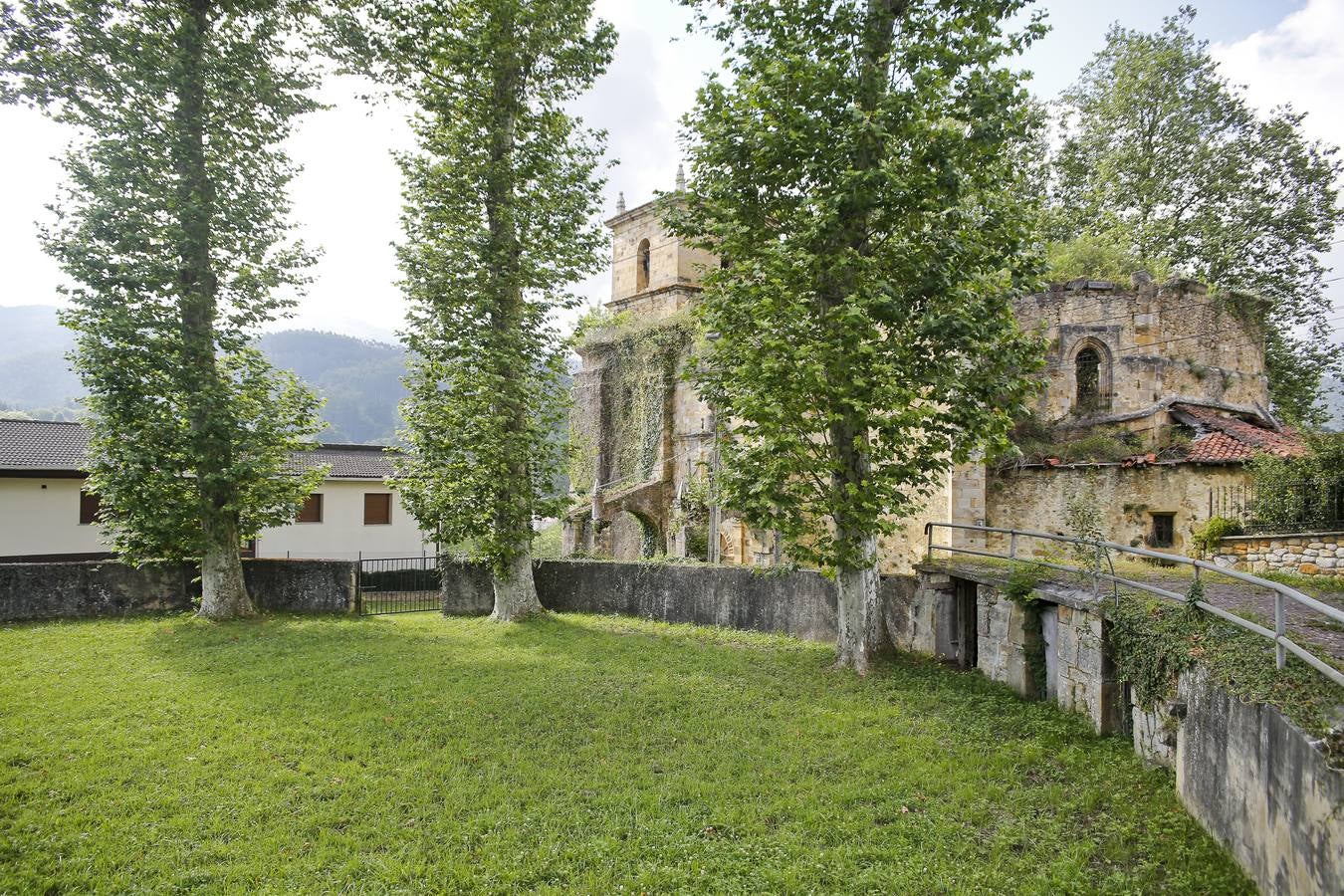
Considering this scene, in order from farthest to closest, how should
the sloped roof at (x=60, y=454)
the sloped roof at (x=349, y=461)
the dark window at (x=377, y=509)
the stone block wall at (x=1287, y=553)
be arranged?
the dark window at (x=377, y=509)
the sloped roof at (x=349, y=461)
the sloped roof at (x=60, y=454)
the stone block wall at (x=1287, y=553)

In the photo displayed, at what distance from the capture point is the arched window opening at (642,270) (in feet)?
108

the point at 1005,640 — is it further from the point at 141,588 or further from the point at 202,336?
the point at 141,588

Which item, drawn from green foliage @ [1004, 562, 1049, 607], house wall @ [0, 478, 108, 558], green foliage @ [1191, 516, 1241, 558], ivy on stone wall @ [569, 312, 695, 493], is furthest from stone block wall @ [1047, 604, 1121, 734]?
house wall @ [0, 478, 108, 558]

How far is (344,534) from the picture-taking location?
92.0 ft

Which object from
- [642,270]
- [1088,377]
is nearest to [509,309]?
[1088,377]

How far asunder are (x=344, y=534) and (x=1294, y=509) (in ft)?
89.2

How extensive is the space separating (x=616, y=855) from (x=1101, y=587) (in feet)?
19.8

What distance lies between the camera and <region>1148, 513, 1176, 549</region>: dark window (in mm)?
16938

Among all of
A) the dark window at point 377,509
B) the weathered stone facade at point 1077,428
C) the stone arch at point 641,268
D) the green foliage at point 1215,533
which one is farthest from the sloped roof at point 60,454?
the green foliage at point 1215,533

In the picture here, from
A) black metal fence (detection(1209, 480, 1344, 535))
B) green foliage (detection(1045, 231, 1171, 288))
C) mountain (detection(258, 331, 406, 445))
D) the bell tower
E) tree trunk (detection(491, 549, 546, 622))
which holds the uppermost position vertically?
mountain (detection(258, 331, 406, 445))

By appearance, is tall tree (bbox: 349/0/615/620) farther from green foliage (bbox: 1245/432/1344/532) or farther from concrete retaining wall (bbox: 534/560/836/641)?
green foliage (bbox: 1245/432/1344/532)

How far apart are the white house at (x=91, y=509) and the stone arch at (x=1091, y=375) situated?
18.0 m

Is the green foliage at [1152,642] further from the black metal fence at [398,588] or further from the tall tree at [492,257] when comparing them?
the black metal fence at [398,588]

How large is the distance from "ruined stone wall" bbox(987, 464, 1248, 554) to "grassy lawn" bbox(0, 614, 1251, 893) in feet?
30.1
